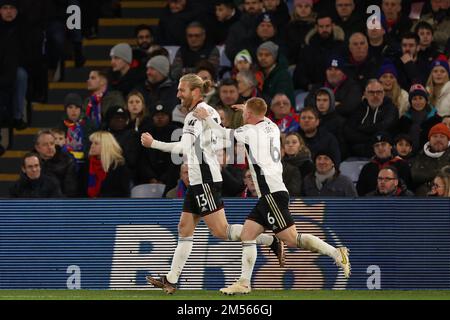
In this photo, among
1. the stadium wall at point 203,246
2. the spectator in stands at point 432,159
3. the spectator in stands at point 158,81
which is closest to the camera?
the stadium wall at point 203,246

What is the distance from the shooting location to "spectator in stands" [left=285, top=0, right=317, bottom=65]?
2077 cm

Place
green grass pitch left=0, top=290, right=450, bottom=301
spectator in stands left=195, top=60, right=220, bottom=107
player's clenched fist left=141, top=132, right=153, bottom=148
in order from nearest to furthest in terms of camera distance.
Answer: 1. player's clenched fist left=141, top=132, right=153, bottom=148
2. green grass pitch left=0, top=290, right=450, bottom=301
3. spectator in stands left=195, top=60, right=220, bottom=107

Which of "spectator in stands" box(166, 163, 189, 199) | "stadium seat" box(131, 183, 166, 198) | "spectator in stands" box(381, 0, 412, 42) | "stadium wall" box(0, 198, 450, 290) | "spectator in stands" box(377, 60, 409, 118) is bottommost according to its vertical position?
"stadium wall" box(0, 198, 450, 290)

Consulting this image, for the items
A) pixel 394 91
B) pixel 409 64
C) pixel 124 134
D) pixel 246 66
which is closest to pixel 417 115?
pixel 394 91

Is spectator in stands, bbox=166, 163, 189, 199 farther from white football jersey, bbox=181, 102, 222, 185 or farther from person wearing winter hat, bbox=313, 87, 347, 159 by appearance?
white football jersey, bbox=181, 102, 222, 185

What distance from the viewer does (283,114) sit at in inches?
755

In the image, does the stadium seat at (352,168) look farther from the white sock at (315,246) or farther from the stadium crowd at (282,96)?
the white sock at (315,246)

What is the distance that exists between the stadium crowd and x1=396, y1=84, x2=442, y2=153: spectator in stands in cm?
2

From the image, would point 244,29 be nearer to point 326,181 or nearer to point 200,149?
point 326,181

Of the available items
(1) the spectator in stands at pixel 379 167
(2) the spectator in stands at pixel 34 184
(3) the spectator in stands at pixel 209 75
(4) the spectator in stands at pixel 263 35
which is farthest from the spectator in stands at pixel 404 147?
(2) the spectator in stands at pixel 34 184

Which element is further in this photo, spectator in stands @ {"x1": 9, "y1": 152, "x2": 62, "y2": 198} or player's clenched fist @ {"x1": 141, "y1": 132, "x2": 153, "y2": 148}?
spectator in stands @ {"x1": 9, "y1": 152, "x2": 62, "y2": 198}

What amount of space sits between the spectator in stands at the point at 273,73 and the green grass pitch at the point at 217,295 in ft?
13.5

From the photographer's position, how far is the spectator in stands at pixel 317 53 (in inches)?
798

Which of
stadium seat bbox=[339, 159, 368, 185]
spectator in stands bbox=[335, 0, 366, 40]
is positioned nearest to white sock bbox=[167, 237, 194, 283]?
stadium seat bbox=[339, 159, 368, 185]
